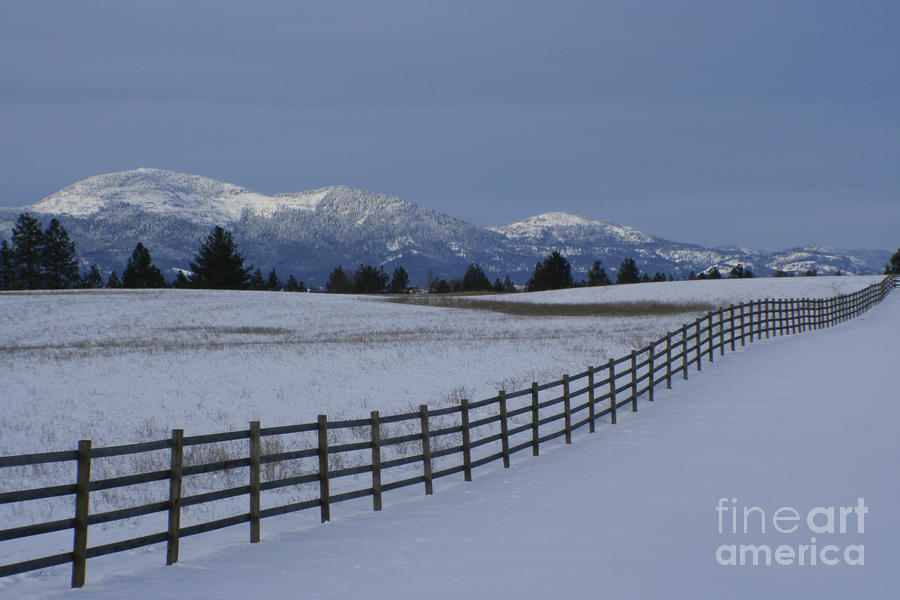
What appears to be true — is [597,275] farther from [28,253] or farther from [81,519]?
[81,519]

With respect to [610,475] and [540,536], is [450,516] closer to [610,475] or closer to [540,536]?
[540,536]

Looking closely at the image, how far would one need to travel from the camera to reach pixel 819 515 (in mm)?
9820

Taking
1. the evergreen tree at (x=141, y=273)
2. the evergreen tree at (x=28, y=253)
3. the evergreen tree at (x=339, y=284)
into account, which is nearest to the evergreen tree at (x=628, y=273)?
the evergreen tree at (x=339, y=284)

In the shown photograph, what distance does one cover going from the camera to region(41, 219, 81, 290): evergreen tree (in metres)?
110

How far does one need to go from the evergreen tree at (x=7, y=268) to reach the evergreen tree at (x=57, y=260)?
3.58 meters

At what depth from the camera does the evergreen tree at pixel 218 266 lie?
340ft

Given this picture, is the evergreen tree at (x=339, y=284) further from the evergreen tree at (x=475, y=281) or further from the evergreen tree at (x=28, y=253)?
the evergreen tree at (x=28, y=253)

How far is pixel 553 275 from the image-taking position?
456 feet

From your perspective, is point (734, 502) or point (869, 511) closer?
point (869, 511)

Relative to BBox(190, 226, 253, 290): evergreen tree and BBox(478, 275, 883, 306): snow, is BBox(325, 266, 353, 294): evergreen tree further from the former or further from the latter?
BBox(478, 275, 883, 306): snow

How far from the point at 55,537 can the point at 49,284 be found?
112m

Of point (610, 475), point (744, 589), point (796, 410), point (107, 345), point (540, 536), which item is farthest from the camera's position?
point (107, 345)

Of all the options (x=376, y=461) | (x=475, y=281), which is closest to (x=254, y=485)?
(x=376, y=461)

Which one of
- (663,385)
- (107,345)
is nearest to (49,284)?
(107,345)
